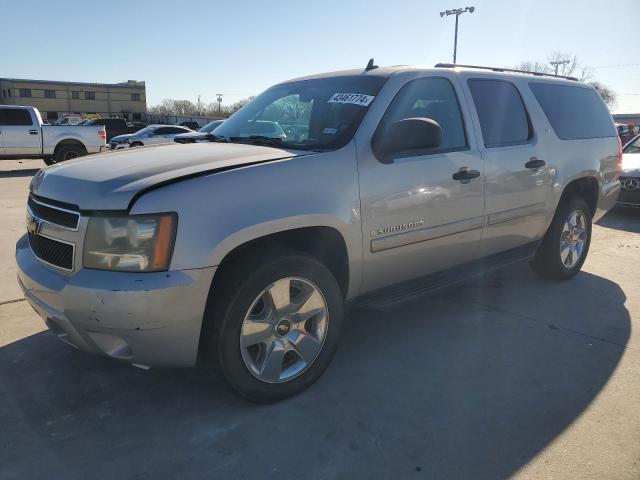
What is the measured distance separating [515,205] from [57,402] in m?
3.43

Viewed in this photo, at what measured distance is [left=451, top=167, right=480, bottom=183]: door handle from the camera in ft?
11.2

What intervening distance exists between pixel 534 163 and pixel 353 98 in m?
1.75

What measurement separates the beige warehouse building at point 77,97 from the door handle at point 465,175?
241 ft

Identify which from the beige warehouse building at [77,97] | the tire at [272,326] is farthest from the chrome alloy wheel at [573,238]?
the beige warehouse building at [77,97]

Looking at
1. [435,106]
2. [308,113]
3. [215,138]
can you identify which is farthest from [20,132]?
[435,106]

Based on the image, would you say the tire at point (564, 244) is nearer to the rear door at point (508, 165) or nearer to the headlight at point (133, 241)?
the rear door at point (508, 165)

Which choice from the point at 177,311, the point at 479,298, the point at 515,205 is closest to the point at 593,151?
the point at 515,205

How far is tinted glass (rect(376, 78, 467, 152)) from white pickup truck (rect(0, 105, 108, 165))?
15.1m

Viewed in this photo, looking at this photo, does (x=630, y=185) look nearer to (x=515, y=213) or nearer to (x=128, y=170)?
(x=515, y=213)

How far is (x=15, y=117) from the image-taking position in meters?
15.3

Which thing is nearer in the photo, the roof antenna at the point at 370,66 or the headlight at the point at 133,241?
the headlight at the point at 133,241

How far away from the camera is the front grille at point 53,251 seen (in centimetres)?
246

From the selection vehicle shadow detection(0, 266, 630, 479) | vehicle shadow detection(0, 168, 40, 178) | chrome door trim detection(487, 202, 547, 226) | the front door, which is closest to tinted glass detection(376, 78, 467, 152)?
the front door

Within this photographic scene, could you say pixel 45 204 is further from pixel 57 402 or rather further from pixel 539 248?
pixel 539 248
